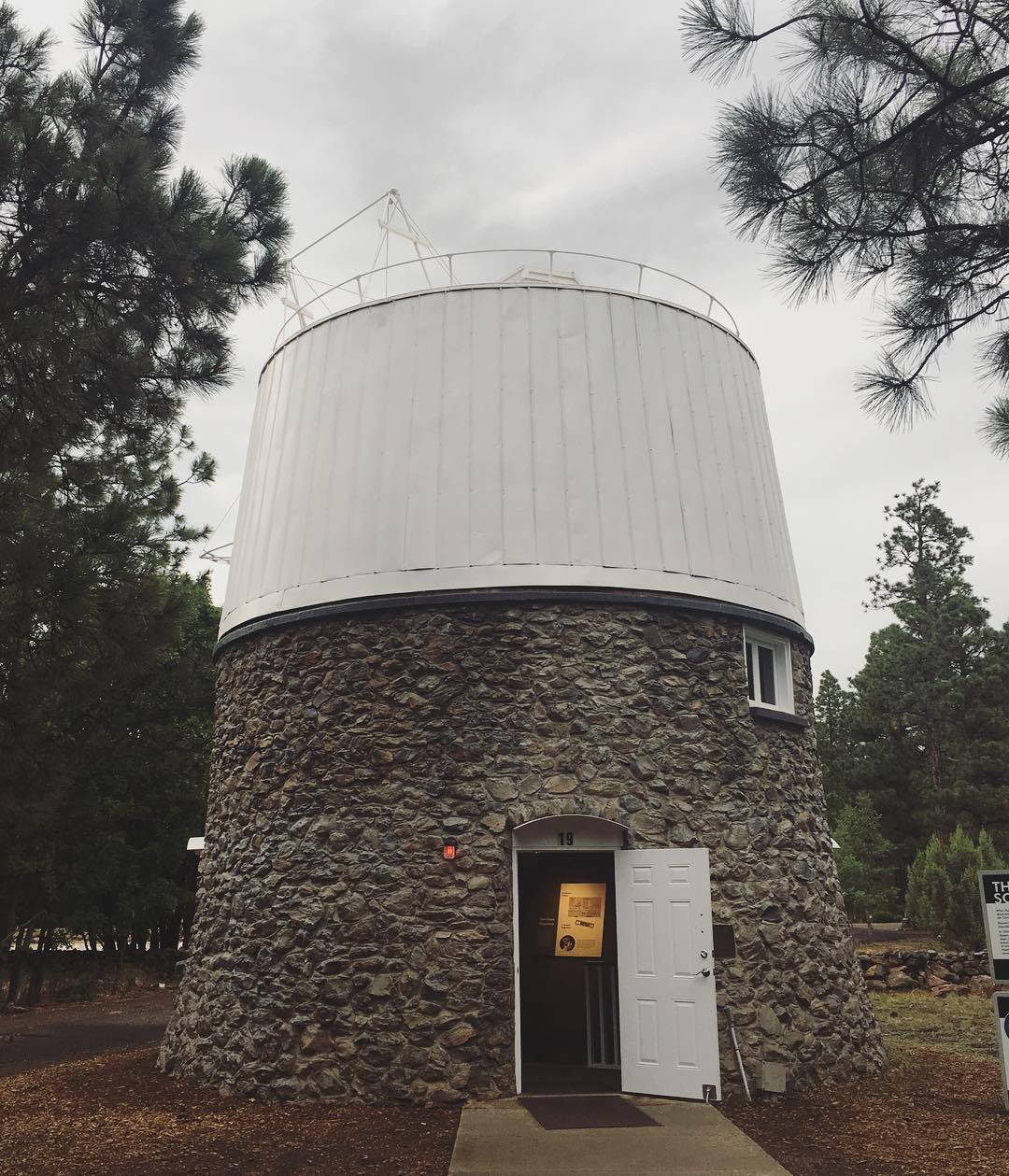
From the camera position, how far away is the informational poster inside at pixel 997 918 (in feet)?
24.9

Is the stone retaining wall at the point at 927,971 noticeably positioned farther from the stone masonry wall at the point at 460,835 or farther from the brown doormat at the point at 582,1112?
the brown doormat at the point at 582,1112

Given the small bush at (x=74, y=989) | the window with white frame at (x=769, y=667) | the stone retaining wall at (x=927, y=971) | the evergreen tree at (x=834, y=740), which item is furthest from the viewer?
the evergreen tree at (x=834, y=740)

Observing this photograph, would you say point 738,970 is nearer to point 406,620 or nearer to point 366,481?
point 406,620

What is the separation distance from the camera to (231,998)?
28.8 ft

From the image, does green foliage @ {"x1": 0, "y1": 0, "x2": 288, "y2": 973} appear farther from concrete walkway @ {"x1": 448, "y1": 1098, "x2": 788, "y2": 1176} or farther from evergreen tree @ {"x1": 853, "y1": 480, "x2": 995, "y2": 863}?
evergreen tree @ {"x1": 853, "y1": 480, "x2": 995, "y2": 863}

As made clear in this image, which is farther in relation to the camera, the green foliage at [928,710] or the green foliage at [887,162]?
the green foliage at [928,710]

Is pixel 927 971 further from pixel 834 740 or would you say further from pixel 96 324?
pixel 834 740

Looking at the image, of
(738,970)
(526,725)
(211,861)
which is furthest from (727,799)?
(211,861)

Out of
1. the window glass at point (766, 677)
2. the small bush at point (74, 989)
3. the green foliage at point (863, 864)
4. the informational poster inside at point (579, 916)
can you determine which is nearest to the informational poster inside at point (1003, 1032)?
the window glass at point (766, 677)

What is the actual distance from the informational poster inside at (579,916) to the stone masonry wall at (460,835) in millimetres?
2880

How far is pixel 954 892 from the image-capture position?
713 inches

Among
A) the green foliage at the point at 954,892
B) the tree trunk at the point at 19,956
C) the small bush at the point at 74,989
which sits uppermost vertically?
the green foliage at the point at 954,892

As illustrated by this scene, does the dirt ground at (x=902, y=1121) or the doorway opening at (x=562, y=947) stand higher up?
the doorway opening at (x=562, y=947)

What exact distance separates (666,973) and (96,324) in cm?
683
